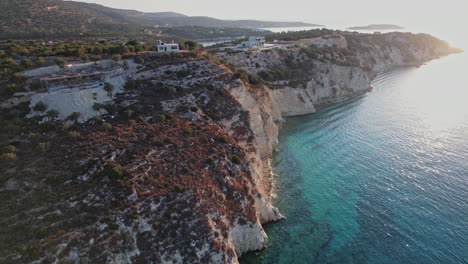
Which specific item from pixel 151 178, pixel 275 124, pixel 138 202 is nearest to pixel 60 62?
pixel 151 178

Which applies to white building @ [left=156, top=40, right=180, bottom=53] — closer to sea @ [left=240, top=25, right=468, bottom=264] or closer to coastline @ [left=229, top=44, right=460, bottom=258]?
coastline @ [left=229, top=44, right=460, bottom=258]

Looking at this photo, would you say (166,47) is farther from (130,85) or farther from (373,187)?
(373,187)

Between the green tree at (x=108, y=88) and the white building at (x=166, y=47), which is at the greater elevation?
the white building at (x=166, y=47)

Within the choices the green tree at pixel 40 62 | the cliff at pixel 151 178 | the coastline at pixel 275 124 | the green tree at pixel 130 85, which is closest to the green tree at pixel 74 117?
the cliff at pixel 151 178

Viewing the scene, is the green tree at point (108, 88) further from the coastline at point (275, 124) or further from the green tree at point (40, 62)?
the coastline at point (275, 124)

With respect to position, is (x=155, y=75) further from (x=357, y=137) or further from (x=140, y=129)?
(x=357, y=137)

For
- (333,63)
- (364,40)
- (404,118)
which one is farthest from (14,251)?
(364,40)

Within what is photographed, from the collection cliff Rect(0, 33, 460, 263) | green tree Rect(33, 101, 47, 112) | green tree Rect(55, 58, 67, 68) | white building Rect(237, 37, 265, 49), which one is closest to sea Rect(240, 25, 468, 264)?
cliff Rect(0, 33, 460, 263)
